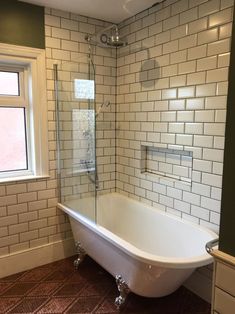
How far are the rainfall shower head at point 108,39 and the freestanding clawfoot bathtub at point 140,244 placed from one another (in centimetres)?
157

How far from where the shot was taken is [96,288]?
2.38 meters

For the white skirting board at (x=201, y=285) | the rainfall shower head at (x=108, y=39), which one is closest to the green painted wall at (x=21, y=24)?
the rainfall shower head at (x=108, y=39)

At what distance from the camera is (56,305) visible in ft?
7.11

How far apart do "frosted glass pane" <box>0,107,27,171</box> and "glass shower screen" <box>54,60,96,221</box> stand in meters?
0.36

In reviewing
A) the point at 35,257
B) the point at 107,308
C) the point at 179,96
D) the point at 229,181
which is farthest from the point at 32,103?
the point at 229,181

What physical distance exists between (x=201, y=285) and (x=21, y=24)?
2773 mm

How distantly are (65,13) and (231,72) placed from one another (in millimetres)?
2235

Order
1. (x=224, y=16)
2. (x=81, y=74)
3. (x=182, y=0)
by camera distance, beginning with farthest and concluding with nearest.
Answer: (x=81, y=74) < (x=182, y=0) < (x=224, y=16)

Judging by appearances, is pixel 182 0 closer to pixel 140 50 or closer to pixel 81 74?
pixel 140 50

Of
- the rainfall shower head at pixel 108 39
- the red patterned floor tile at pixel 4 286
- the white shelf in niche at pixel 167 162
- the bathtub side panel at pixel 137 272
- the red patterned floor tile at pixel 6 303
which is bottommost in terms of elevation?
the red patterned floor tile at pixel 4 286

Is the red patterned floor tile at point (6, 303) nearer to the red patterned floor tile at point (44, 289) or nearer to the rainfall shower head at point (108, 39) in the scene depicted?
the red patterned floor tile at point (44, 289)

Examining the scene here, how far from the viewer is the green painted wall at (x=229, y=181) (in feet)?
3.02

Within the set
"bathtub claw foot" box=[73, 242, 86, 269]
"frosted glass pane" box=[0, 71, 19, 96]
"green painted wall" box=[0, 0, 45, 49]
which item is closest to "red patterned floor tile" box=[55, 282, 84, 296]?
"bathtub claw foot" box=[73, 242, 86, 269]

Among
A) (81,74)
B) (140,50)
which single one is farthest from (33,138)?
(140,50)
